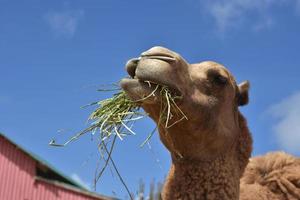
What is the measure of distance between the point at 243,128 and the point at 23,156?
48.5 ft

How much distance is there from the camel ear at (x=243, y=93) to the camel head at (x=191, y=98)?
35 mm

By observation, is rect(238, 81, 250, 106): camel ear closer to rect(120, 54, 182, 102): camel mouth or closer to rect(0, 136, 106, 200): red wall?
rect(120, 54, 182, 102): camel mouth

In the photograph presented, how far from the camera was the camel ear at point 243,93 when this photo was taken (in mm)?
4894

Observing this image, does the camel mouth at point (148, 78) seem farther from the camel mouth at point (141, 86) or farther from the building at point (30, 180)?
the building at point (30, 180)

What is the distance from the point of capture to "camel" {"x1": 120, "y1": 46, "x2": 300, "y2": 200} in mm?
3830

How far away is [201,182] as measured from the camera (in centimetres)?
423

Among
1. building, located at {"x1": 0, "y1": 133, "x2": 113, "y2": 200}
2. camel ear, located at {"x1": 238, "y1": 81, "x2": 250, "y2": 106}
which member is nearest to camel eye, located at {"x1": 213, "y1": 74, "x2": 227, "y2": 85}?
camel ear, located at {"x1": 238, "y1": 81, "x2": 250, "y2": 106}

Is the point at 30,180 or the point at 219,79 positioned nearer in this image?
the point at 219,79

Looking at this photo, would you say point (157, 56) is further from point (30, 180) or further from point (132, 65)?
point (30, 180)

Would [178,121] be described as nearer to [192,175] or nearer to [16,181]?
[192,175]

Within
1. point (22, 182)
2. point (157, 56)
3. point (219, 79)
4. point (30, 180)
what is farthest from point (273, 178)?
point (22, 182)

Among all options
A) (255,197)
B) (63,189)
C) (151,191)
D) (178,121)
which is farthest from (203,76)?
(63,189)

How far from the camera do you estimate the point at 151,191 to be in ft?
20.5

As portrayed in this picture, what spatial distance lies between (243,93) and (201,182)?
3.38ft
